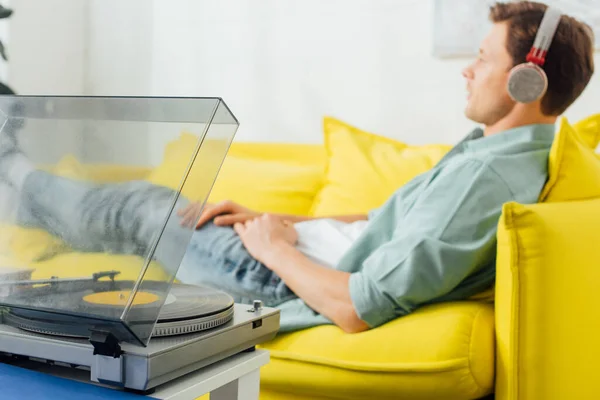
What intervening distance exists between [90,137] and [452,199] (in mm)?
628

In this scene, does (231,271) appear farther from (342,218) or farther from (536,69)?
(536,69)

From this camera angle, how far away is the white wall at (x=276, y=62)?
2.05m

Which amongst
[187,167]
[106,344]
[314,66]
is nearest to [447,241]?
[187,167]

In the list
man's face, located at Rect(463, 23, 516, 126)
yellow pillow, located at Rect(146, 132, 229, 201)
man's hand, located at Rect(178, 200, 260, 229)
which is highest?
man's face, located at Rect(463, 23, 516, 126)

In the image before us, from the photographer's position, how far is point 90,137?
0.80m

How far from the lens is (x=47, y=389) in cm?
61

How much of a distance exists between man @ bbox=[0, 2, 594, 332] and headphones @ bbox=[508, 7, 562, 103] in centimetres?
3

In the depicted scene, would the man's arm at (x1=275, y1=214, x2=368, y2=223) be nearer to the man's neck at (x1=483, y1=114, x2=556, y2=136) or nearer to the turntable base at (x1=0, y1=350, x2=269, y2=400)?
the man's neck at (x1=483, y1=114, x2=556, y2=136)

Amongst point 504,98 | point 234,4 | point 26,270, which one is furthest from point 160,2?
point 26,270

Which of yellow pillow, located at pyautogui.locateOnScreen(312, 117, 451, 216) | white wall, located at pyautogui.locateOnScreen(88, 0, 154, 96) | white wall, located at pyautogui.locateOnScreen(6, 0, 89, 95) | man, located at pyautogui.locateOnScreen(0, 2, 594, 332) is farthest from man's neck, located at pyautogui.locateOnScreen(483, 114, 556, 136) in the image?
white wall, located at pyautogui.locateOnScreen(6, 0, 89, 95)

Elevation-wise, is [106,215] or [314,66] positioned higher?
[314,66]

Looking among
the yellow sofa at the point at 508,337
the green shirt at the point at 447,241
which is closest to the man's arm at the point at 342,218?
the green shirt at the point at 447,241

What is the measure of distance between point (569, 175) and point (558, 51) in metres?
0.27

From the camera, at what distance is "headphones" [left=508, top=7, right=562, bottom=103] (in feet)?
4.19
